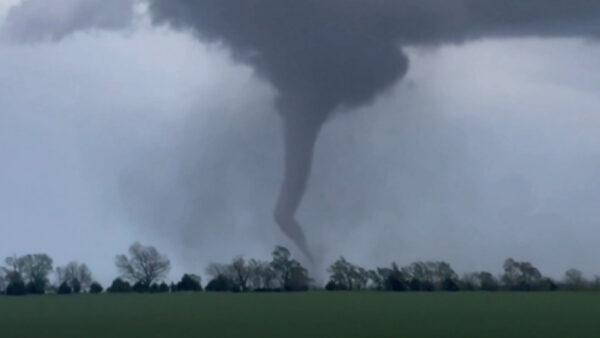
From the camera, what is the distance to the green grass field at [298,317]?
50656 mm

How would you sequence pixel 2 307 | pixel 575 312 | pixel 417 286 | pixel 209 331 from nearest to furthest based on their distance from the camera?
pixel 209 331, pixel 575 312, pixel 2 307, pixel 417 286

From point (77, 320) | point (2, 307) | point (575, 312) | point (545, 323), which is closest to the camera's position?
point (545, 323)

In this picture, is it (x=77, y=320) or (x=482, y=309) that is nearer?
(x=77, y=320)

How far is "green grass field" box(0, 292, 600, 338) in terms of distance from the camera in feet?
166

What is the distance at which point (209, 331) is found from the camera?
51875 mm

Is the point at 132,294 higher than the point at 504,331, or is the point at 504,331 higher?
the point at 132,294

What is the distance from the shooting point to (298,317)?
6191cm

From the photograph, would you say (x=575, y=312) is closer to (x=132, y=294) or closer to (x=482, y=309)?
(x=482, y=309)

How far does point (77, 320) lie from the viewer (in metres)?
61.0

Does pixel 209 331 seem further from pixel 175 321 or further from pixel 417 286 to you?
pixel 417 286

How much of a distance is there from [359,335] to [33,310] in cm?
2945

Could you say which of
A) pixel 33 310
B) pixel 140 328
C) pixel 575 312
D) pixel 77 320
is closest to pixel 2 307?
pixel 33 310

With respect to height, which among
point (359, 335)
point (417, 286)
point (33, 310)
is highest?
point (417, 286)

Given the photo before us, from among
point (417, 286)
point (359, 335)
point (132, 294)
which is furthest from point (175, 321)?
point (417, 286)
